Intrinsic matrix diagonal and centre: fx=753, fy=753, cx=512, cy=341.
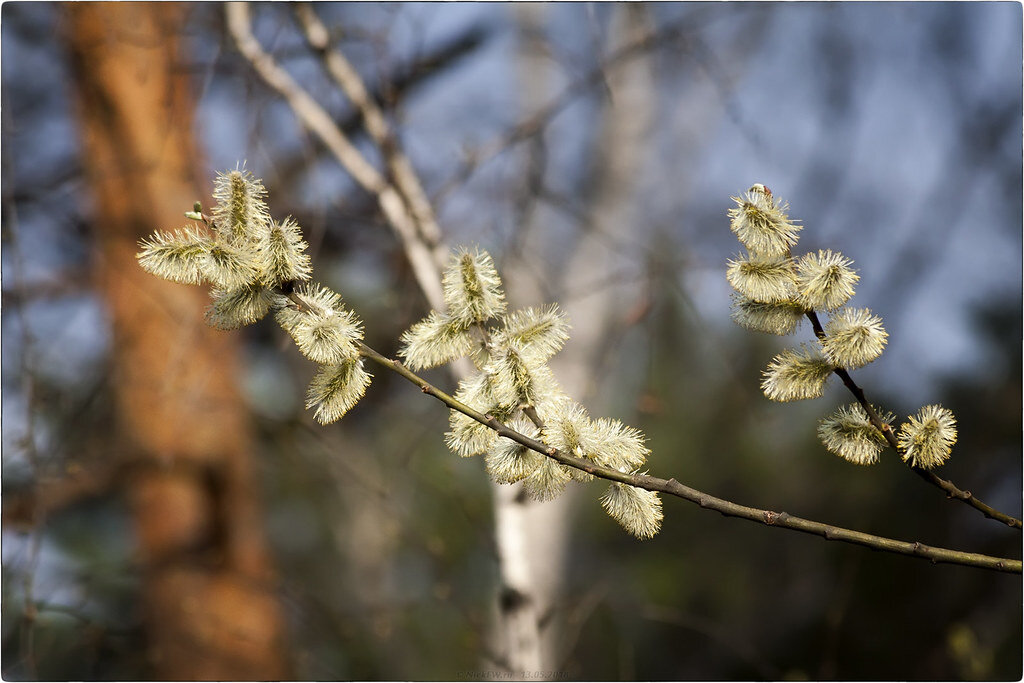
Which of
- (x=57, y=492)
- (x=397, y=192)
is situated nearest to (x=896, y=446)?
(x=397, y=192)

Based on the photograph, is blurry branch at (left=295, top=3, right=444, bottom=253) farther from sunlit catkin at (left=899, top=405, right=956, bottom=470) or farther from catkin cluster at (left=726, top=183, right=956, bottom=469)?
sunlit catkin at (left=899, top=405, right=956, bottom=470)

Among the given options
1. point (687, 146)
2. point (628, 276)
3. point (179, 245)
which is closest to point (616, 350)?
point (628, 276)

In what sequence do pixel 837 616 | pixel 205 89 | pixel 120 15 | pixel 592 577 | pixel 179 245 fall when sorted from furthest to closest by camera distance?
1. pixel 592 577
2. pixel 120 15
3. pixel 837 616
4. pixel 205 89
5. pixel 179 245

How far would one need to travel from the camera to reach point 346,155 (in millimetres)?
2082

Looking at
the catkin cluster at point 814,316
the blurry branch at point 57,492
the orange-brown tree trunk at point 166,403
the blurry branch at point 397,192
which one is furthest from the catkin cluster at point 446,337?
the orange-brown tree trunk at point 166,403

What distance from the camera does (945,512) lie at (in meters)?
4.75

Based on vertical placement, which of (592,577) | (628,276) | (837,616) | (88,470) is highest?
(592,577)

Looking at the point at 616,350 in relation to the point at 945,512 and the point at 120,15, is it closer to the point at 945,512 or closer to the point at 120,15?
the point at 120,15

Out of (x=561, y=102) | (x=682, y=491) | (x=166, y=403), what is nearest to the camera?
(x=682, y=491)

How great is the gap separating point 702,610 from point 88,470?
521cm

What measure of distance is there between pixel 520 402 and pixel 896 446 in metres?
0.46

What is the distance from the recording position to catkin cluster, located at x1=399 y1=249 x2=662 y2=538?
856mm

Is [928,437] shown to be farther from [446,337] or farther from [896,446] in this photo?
[446,337]

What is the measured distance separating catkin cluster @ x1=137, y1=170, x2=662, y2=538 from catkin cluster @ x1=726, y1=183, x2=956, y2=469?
0.23 meters
